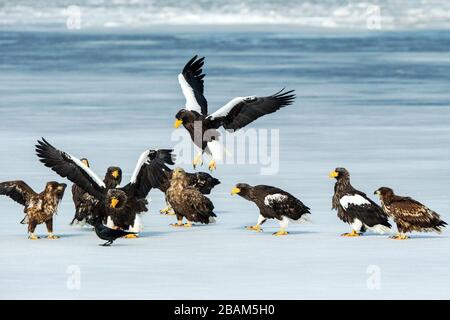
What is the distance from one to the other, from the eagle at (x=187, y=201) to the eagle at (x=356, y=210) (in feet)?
4.24

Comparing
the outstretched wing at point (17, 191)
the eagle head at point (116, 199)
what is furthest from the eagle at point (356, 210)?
the outstretched wing at point (17, 191)

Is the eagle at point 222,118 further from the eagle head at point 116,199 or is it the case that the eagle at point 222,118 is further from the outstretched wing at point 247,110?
the eagle head at point 116,199

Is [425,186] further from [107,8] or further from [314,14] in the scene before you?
[107,8]

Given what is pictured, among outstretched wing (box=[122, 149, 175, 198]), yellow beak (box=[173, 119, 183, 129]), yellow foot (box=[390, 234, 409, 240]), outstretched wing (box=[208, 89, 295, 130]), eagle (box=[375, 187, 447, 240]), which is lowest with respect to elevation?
yellow foot (box=[390, 234, 409, 240])

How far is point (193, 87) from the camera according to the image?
16.4 m

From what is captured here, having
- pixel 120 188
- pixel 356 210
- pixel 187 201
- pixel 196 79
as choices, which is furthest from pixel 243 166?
pixel 356 210

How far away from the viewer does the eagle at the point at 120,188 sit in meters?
12.1

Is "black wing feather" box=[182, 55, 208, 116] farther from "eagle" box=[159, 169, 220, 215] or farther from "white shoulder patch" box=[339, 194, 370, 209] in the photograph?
"white shoulder patch" box=[339, 194, 370, 209]

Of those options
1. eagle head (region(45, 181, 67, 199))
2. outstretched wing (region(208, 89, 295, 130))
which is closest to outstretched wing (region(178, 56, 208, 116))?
outstretched wing (region(208, 89, 295, 130))

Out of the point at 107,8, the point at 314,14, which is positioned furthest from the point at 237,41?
the point at 107,8

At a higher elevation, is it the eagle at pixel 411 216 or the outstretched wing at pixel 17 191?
the outstretched wing at pixel 17 191

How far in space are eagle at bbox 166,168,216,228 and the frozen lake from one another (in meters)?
0.15

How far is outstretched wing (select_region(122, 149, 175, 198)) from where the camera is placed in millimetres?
12203

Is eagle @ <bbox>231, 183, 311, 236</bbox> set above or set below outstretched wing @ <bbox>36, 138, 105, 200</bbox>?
below
